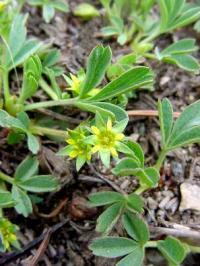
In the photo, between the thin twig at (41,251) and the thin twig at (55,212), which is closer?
the thin twig at (41,251)

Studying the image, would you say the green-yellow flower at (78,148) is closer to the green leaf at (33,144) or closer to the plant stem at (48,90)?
the green leaf at (33,144)

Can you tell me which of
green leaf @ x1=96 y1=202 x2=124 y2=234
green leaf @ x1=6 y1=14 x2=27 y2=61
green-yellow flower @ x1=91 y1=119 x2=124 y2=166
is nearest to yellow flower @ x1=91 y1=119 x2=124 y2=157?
green-yellow flower @ x1=91 y1=119 x2=124 y2=166

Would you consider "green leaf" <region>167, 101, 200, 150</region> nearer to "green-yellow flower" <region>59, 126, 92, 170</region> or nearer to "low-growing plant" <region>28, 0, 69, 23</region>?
"green-yellow flower" <region>59, 126, 92, 170</region>

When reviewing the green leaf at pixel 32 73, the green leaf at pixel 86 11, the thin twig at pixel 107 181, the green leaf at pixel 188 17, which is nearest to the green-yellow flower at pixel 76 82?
the green leaf at pixel 32 73

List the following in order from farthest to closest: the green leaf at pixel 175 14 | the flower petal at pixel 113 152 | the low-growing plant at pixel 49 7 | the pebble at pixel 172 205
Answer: the low-growing plant at pixel 49 7, the green leaf at pixel 175 14, the pebble at pixel 172 205, the flower petal at pixel 113 152

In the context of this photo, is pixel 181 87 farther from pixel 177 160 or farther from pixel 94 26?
pixel 94 26

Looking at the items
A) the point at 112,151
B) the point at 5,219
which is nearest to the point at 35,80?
the point at 112,151
